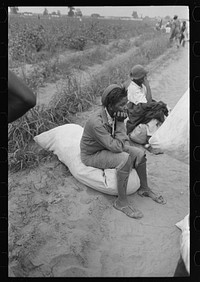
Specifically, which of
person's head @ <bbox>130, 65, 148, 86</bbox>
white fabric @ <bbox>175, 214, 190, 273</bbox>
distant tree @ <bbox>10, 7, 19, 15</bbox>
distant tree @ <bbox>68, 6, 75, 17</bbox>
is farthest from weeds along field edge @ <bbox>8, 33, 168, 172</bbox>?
white fabric @ <bbox>175, 214, 190, 273</bbox>

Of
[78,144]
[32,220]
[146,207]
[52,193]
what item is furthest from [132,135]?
[32,220]

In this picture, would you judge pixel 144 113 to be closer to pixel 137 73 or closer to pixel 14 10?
pixel 137 73

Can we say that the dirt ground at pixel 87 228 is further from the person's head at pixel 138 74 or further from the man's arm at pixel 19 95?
the man's arm at pixel 19 95

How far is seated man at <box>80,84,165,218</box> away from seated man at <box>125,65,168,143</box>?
0.64 metres

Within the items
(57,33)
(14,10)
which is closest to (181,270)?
(14,10)

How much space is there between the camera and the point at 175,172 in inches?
96.5

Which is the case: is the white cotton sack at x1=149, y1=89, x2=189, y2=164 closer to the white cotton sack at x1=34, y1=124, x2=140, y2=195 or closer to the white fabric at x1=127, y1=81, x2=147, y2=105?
the white cotton sack at x1=34, y1=124, x2=140, y2=195

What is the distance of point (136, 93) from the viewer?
2.97 metres

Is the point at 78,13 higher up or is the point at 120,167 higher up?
the point at 78,13

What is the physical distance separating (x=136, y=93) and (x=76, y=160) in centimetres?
86

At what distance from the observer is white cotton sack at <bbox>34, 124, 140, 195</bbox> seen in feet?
7.89

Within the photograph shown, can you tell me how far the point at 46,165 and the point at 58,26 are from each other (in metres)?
1.01

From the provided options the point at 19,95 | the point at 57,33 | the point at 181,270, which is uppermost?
the point at 57,33

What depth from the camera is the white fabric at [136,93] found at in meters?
2.94
